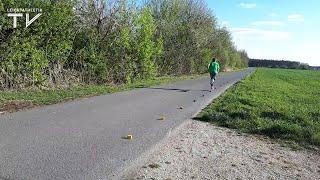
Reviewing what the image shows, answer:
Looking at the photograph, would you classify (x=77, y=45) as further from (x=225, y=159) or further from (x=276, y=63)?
(x=276, y=63)

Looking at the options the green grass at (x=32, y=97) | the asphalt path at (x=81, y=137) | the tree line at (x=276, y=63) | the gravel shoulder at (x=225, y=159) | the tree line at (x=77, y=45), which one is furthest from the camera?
the tree line at (x=276, y=63)

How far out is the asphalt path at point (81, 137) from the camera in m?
6.70

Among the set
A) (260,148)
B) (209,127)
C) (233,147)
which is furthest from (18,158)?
(209,127)

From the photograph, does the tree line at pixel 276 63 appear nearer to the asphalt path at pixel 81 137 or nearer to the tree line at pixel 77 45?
the tree line at pixel 77 45

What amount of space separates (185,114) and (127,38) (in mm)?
13608

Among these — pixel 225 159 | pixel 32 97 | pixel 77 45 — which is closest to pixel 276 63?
pixel 77 45

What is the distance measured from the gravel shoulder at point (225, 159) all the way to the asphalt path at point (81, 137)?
0.45 m

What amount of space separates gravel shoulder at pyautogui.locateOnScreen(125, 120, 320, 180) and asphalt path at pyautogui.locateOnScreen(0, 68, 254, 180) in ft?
1.48

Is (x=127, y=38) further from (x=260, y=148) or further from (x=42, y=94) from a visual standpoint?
(x=260, y=148)

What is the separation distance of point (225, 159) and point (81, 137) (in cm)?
301

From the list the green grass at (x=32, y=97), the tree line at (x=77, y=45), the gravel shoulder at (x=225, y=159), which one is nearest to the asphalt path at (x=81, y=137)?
the gravel shoulder at (x=225, y=159)

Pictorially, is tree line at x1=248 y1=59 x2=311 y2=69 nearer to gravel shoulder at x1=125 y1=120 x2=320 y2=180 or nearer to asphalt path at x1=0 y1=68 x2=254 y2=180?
asphalt path at x1=0 y1=68 x2=254 y2=180

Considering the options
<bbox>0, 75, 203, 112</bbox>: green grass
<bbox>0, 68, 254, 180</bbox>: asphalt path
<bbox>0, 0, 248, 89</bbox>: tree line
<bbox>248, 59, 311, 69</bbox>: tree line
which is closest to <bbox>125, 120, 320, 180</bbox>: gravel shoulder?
<bbox>0, 68, 254, 180</bbox>: asphalt path

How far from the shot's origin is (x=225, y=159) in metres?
7.92
